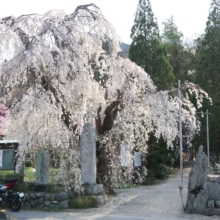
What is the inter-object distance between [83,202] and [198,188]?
11.2ft

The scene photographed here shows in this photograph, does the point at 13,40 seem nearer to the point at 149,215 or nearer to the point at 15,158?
the point at 15,158

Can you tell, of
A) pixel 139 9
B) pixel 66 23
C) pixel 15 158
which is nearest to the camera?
pixel 66 23

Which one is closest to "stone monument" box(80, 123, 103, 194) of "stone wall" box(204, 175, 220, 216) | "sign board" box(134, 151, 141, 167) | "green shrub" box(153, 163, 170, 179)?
"stone wall" box(204, 175, 220, 216)

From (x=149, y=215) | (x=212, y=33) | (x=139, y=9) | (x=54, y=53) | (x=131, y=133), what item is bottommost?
(x=149, y=215)

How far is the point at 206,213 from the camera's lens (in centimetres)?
955

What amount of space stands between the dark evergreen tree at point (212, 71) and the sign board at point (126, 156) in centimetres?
873

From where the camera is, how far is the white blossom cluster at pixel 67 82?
9.70m

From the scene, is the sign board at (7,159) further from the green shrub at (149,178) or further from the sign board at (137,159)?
the green shrub at (149,178)

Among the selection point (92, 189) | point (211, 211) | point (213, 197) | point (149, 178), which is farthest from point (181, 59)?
point (211, 211)

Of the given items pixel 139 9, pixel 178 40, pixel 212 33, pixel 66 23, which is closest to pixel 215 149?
pixel 212 33

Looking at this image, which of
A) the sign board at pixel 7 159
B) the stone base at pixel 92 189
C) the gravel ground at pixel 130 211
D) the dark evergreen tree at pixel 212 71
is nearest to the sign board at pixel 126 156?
the gravel ground at pixel 130 211

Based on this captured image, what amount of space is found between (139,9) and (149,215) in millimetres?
16278

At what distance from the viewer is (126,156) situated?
13.1 meters

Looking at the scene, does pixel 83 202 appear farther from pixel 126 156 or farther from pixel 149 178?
pixel 149 178
